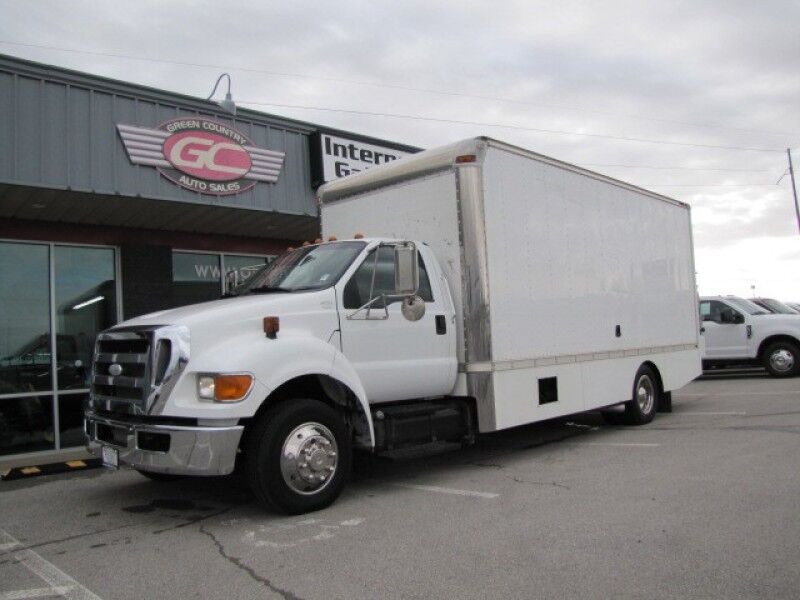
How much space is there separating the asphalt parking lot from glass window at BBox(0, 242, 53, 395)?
237 centimetres

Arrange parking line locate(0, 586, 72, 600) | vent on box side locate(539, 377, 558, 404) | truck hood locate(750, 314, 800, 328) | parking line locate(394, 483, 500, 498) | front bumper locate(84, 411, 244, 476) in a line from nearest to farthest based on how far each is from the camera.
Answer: parking line locate(0, 586, 72, 600), front bumper locate(84, 411, 244, 476), parking line locate(394, 483, 500, 498), vent on box side locate(539, 377, 558, 404), truck hood locate(750, 314, 800, 328)

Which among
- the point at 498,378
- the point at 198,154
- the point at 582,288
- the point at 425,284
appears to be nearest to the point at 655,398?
the point at 582,288

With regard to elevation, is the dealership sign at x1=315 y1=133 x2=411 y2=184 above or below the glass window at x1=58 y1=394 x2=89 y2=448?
above

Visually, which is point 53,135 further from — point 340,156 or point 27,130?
point 340,156

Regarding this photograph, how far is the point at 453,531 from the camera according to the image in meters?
4.80

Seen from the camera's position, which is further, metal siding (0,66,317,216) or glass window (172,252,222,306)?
glass window (172,252,222,306)

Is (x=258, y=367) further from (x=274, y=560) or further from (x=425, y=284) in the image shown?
(x=425, y=284)

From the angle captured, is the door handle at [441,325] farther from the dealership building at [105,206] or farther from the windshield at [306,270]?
the dealership building at [105,206]

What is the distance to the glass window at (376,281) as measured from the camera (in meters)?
6.00

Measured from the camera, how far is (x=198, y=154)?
9.66m

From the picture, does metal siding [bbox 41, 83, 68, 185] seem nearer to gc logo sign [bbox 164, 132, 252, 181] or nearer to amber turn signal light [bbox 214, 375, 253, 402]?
gc logo sign [bbox 164, 132, 252, 181]

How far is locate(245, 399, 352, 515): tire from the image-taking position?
5098 millimetres

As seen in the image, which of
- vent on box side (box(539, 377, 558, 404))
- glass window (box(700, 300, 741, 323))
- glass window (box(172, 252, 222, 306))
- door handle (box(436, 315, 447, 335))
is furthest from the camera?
glass window (box(700, 300, 741, 323))

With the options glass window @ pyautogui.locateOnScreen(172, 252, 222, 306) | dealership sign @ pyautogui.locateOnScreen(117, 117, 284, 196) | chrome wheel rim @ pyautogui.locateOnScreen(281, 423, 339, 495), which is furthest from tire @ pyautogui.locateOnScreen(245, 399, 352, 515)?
Result: glass window @ pyautogui.locateOnScreen(172, 252, 222, 306)
